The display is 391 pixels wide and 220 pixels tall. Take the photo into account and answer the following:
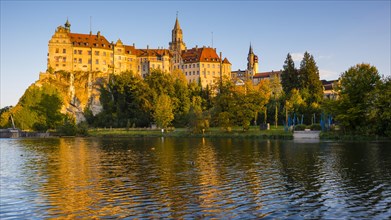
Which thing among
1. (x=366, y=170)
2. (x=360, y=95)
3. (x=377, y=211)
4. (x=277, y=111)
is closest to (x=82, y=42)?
(x=277, y=111)

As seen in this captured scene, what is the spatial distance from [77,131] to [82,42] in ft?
168

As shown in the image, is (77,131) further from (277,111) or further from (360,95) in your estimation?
(360,95)

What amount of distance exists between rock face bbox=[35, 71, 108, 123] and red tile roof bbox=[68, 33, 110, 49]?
1307 centimetres

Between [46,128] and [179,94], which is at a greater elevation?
[179,94]

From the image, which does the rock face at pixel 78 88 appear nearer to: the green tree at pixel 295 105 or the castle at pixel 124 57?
the castle at pixel 124 57

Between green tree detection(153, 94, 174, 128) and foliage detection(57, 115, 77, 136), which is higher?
green tree detection(153, 94, 174, 128)

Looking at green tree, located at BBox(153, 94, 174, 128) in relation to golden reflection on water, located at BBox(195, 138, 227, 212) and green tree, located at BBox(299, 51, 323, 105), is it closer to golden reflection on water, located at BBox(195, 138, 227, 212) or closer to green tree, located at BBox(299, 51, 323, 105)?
green tree, located at BBox(299, 51, 323, 105)

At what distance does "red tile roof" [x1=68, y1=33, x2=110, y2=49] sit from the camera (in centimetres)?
14475

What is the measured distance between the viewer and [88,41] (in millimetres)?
147500

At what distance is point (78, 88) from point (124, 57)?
2622 cm

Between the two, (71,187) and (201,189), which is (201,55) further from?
(201,189)

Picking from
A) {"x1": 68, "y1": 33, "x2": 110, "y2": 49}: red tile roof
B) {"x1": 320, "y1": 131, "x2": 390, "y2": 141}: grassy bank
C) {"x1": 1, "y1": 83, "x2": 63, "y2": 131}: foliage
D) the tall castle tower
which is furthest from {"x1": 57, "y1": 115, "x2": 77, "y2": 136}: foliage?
the tall castle tower

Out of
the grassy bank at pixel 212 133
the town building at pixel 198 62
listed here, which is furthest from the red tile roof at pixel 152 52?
the grassy bank at pixel 212 133

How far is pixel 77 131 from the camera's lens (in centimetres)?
10712
